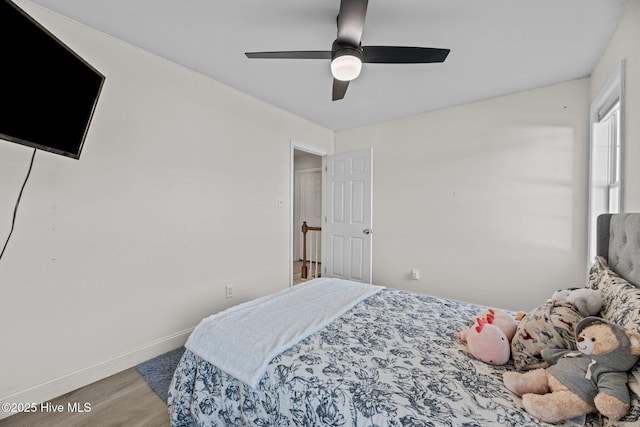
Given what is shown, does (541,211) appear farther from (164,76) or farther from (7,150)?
(7,150)

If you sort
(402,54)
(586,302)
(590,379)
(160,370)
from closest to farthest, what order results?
(590,379), (586,302), (402,54), (160,370)

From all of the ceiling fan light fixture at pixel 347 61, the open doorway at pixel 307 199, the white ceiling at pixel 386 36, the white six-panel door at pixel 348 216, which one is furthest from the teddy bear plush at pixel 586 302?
the open doorway at pixel 307 199

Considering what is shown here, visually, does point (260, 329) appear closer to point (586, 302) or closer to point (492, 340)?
point (492, 340)

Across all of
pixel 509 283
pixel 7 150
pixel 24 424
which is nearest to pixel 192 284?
pixel 24 424

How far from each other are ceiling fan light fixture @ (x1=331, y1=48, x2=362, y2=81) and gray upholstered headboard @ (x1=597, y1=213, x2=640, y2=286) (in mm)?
1536

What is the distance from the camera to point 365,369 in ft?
3.58

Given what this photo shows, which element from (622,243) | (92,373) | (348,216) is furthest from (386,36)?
(92,373)

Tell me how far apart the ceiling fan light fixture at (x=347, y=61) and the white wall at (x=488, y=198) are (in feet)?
7.02

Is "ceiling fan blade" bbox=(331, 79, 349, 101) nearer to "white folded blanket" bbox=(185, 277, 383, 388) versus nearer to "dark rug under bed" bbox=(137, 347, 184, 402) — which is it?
"white folded blanket" bbox=(185, 277, 383, 388)

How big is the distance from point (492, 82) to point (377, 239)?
2183 mm

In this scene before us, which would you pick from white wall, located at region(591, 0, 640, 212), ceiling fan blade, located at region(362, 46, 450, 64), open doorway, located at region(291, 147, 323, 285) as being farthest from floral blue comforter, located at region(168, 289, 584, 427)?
open doorway, located at region(291, 147, 323, 285)

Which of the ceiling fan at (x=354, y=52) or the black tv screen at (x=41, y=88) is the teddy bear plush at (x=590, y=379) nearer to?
the ceiling fan at (x=354, y=52)

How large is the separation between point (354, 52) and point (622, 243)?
5.53ft

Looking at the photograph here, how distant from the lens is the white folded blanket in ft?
3.95
